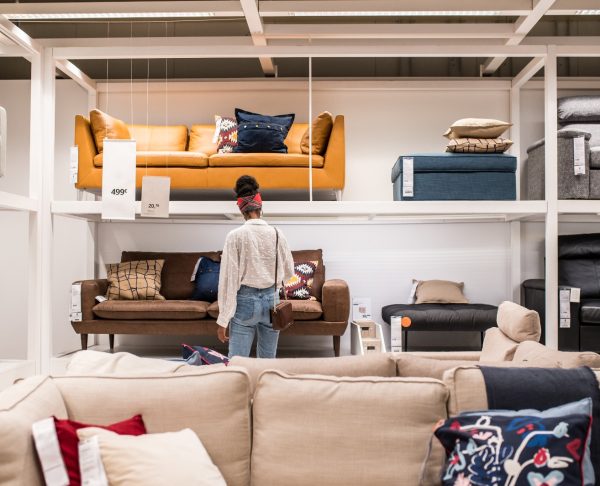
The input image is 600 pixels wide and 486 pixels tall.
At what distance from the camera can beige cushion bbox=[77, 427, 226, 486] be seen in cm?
152

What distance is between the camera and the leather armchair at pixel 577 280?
4.88 metres

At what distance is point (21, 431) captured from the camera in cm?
146

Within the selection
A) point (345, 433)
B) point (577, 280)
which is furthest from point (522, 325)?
point (577, 280)

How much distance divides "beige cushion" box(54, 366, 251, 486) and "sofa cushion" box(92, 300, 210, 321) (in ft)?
10.3

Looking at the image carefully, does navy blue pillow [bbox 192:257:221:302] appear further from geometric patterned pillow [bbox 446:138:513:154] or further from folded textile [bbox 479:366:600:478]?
folded textile [bbox 479:366:600:478]

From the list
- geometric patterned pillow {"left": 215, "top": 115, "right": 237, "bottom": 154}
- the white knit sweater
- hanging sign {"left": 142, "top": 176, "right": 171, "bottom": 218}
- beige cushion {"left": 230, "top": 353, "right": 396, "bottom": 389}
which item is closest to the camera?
beige cushion {"left": 230, "top": 353, "right": 396, "bottom": 389}

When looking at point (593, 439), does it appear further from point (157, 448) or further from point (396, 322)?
point (396, 322)

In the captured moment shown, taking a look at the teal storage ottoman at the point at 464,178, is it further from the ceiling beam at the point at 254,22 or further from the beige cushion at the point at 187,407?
the beige cushion at the point at 187,407

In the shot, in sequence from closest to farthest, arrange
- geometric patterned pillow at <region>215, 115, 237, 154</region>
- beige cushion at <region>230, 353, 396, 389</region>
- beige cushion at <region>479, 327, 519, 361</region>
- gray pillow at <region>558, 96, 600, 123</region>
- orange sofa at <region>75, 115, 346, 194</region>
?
beige cushion at <region>230, 353, 396, 389</region>
beige cushion at <region>479, 327, 519, 361</region>
orange sofa at <region>75, 115, 346, 194</region>
geometric patterned pillow at <region>215, 115, 237, 154</region>
gray pillow at <region>558, 96, 600, 123</region>

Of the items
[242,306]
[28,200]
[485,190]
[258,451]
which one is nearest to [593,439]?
[258,451]

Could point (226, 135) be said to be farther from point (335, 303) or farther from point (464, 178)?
point (464, 178)

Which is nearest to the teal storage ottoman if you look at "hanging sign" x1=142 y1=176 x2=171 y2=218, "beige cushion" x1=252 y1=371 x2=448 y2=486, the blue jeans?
the blue jeans

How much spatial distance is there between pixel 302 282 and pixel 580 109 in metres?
3.26

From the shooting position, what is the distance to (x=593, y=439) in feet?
5.57
